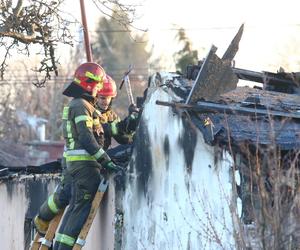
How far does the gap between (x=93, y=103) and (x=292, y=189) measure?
460cm

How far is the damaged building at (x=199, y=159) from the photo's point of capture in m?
7.93

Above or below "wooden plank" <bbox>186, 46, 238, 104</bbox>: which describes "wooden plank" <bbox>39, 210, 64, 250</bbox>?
below

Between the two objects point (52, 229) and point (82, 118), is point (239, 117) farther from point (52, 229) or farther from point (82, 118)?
point (52, 229)

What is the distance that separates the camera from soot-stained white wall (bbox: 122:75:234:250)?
332 inches

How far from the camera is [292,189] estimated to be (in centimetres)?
618

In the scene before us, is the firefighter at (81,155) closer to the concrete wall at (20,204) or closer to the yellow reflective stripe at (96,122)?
the yellow reflective stripe at (96,122)

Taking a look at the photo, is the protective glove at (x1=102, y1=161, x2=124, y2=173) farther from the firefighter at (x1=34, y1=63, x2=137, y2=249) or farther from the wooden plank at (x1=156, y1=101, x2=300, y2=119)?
the wooden plank at (x1=156, y1=101, x2=300, y2=119)

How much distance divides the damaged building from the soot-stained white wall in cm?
1

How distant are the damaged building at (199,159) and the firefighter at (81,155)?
1.40 ft

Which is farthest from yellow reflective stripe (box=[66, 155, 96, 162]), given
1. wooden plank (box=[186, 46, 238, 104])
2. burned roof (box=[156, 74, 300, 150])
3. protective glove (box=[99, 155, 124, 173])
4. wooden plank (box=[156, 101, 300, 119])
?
wooden plank (box=[186, 46, 238, 104])

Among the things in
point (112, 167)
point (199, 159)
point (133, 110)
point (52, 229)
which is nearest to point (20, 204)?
point (52, 229)

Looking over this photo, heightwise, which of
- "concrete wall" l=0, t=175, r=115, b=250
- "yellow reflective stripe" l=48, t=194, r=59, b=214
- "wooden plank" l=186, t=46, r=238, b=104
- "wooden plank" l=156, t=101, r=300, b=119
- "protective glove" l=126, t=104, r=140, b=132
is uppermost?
"wooden plank" l=186, t=46, r=238, b=104

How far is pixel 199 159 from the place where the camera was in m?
8.77

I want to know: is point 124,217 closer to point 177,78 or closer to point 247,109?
point 177,78
